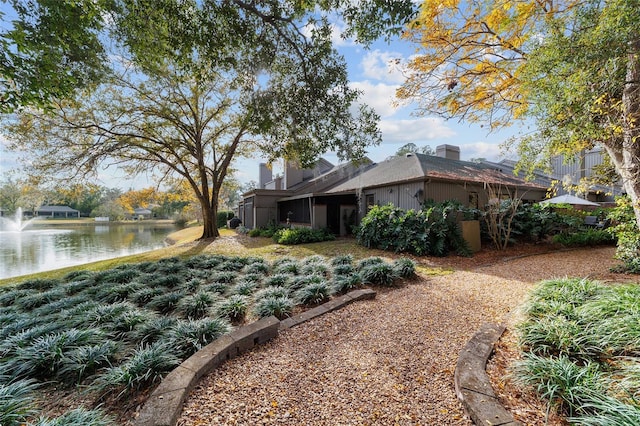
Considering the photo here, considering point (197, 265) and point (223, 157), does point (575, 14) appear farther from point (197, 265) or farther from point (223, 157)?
point (223, 157)

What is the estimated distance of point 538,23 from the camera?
222 inches

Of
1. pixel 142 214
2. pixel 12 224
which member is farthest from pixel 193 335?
pixel 142 214

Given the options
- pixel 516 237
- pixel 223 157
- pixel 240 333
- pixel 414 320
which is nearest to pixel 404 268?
pixel 414 320

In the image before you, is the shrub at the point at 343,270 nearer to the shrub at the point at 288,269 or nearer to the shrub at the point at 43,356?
the shrub at the point at 288,269

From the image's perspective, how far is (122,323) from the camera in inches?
130

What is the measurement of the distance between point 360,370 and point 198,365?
4.91ft

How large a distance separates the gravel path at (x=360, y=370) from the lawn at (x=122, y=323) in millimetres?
593

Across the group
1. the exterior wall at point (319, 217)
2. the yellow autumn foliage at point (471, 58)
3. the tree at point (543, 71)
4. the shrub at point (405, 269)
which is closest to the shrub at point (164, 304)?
the shrub at point (405, 269)

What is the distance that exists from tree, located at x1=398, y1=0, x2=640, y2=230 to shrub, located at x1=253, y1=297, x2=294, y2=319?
5454 millimetres

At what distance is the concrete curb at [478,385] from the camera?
178cm

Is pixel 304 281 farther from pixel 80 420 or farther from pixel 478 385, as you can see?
pixel 80 420

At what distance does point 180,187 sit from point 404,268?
16561 mm

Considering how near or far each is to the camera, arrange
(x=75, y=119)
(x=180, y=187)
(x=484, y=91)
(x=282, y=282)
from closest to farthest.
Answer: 1. (x=282, y=282)
2. (x=484, y=91)
3. (x=75, y=119)
4. (x=180, y=187)

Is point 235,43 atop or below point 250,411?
atop
